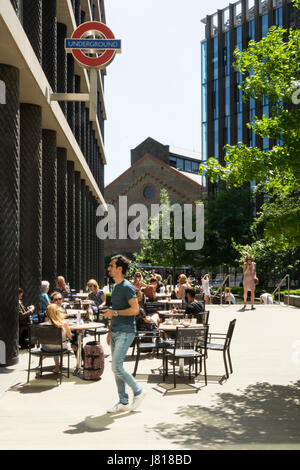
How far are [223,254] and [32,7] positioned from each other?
3486 cm

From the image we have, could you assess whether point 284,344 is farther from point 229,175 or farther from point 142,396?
point 142,396

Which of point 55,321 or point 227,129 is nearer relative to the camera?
point 55,321

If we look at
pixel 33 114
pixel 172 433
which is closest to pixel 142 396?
pixel 172 433

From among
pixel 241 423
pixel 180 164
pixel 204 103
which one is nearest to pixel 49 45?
pixel 241 423

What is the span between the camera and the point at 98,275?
48.2 metres

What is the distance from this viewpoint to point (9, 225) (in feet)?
34.9

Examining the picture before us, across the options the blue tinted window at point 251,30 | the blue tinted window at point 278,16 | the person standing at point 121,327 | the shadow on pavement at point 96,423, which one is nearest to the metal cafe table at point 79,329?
the person standing at point 121,327

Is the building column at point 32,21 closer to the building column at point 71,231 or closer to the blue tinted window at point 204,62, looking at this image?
the building column at point 71,231

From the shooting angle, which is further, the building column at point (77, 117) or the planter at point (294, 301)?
the building column at point (77, 117)

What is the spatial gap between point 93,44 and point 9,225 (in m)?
6.72

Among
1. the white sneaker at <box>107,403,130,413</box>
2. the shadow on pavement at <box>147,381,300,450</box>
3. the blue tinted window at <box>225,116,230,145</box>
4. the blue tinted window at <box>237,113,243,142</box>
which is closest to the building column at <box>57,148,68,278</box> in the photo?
the shadow on pavement at <box>147,381,300,450</box>

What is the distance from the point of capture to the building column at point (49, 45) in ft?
55.6

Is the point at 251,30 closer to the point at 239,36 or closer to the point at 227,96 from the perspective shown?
the point at 239,36

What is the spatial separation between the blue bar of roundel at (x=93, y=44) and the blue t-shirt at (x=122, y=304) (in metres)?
9.54
